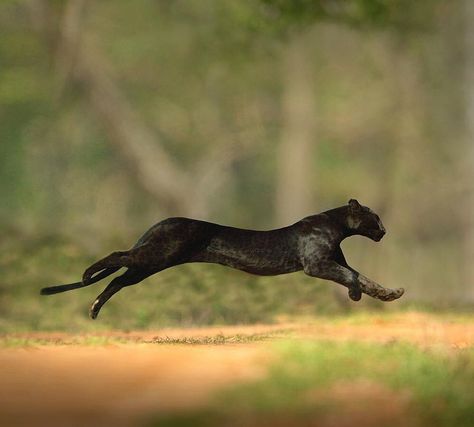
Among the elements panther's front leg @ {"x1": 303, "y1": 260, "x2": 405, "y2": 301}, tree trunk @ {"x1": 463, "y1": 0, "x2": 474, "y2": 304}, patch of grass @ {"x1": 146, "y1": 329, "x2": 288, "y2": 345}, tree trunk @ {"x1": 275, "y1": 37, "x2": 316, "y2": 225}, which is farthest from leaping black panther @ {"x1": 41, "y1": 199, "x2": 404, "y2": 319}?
tree trunk @ {"x1": 275, "y1": 37, "x2": 316, "y2": 225}

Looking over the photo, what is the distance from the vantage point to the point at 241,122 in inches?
1403

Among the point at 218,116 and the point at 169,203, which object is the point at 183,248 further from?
the point at 218,116

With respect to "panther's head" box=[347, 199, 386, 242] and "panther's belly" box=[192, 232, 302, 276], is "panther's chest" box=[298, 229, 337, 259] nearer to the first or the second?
"panther's belly" box=[192, 232, 302, 276]

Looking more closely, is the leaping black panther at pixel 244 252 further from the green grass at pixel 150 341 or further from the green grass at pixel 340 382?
the green grass at pixel 340 382

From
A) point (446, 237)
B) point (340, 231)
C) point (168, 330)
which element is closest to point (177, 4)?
point (446, 237)

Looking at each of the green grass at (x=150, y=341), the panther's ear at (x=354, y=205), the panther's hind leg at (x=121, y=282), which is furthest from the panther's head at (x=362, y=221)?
the panther's hind leg at (x=121, y=282)

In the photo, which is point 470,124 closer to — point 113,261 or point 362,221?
point 362,221

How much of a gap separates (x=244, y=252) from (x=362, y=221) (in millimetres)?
1302

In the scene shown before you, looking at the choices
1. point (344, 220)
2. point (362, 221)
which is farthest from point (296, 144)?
point (344, 220)

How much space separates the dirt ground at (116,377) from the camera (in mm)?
6250

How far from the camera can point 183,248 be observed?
388 inches

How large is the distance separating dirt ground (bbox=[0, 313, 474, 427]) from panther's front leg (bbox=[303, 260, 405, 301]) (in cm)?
62

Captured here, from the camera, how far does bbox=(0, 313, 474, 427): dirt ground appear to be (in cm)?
625

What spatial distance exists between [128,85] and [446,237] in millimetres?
12750
